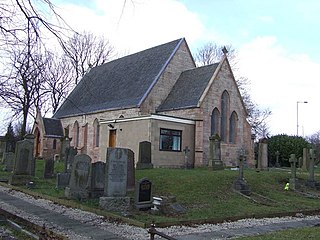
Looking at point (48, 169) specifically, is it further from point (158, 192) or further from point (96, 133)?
point (96, 133)

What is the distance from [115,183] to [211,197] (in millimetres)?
4429

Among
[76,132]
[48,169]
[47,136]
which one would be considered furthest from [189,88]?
[47,136]

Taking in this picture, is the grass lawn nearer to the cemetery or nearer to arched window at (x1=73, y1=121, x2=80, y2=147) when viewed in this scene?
the cemetery

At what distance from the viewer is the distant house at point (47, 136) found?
3953cm

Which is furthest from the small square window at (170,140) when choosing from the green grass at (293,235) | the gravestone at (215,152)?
the green grass at (293,235)

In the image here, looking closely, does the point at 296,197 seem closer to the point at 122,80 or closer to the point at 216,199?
the point at 216,199

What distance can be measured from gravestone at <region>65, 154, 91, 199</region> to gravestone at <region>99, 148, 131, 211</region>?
192cm

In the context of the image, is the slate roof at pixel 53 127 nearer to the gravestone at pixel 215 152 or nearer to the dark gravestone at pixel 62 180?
the gravestone at pixel 215 152

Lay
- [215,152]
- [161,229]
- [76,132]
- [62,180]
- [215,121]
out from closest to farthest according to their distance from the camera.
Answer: [161,229] → [62,180] → [215,152] → [215,121] → [76,132]

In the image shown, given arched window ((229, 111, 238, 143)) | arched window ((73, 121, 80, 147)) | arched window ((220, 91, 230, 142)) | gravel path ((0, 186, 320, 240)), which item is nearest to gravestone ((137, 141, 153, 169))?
gravel path ((0, 186, 320, 240))

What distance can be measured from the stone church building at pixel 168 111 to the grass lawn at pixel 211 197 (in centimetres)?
801

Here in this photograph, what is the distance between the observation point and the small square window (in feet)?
88.0

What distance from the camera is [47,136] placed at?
39.6 meters

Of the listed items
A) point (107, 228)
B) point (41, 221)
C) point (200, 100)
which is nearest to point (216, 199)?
point (107, 228)
